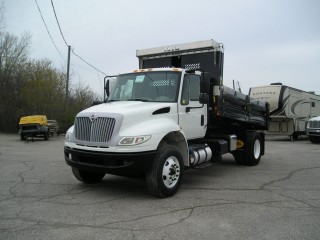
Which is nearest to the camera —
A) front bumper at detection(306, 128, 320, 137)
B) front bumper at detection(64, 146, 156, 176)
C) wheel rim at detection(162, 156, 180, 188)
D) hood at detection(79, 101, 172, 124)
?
front bumper at detection(64, 146, 156, 176)

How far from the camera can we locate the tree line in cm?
2897

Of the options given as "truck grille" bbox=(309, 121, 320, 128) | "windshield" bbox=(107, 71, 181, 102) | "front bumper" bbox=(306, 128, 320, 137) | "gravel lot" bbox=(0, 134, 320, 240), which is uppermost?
"windshield" bbox=(107, 71, 181, 102)

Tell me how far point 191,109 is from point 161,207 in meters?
2.73

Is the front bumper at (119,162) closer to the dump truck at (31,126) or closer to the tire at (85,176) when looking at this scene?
the tire at (85,176)

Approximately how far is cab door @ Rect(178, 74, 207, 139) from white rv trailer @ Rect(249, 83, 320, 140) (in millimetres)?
14810

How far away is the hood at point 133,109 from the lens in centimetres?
671

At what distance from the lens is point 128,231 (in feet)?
16.0

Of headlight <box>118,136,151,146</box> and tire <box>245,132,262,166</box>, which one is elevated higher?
headlight <box>118,136,151,146</box>

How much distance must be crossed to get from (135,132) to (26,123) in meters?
16.8

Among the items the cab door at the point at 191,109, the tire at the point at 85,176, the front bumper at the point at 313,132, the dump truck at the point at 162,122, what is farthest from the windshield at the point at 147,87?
the front bumper at the point at 313,132

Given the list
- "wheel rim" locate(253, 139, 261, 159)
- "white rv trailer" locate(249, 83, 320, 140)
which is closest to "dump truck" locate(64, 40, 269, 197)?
"wheel rim" locate(253, 139, 261, 159)

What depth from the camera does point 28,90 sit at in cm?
2944

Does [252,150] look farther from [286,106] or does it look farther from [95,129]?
[286,106]

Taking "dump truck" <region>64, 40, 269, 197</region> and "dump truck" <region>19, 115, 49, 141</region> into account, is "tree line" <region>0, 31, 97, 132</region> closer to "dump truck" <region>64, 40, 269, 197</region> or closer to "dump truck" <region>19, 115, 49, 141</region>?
A: "dump truck" <region>19, 115, 49, 141</region>
